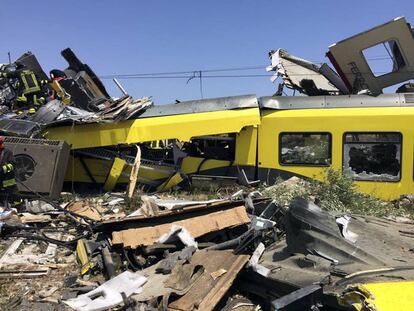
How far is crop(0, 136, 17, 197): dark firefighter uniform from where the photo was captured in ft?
27.5

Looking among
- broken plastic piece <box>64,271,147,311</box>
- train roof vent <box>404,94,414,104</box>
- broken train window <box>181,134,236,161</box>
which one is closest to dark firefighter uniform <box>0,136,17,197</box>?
broken train window <box>181,134,236,161</box>

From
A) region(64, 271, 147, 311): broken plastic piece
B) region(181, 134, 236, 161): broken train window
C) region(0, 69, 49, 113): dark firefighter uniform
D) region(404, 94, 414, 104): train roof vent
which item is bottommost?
region(64, 271, 147, 311): broken plastic piece

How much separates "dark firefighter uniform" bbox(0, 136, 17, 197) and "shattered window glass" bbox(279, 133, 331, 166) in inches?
205

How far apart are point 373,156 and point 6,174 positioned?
7.02 m

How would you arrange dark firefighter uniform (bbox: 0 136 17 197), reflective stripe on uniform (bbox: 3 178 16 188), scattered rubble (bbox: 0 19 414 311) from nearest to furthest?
scattered rubble (bbox: 0 19 414 311) → dark firefighter uniform (bbox: 0 136 17 197) → reflective stripe on uniform (bbox: 3 178 16 188)

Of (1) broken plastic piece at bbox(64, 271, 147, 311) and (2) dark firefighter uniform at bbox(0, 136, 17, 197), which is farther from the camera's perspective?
(2) dark firefighter uniform at bbox(0, 136, 17, 197)

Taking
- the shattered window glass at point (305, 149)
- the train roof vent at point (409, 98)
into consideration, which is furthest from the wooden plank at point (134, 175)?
the train roof vent at point (409, 98)

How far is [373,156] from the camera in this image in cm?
962

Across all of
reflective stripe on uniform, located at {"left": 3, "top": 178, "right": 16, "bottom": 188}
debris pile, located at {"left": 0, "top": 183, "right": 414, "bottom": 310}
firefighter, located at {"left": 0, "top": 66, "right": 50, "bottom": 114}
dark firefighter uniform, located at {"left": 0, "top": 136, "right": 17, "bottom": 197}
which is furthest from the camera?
firefighter, located at {"left": 0, "top": 66, "right": 50, "bottom": 114}

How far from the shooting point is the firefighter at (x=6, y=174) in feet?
27.5

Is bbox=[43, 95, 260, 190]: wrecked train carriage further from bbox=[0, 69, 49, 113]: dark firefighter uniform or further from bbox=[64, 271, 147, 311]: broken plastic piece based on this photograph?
bbox=[64, 271, 147, 311]: broken plastic piece

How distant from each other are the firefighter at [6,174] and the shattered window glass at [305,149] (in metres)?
5.21

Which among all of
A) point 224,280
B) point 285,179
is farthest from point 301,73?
point 224,280

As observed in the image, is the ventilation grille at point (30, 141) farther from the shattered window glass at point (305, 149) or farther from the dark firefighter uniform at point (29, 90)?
the shattered window glass at point (305, 149)
